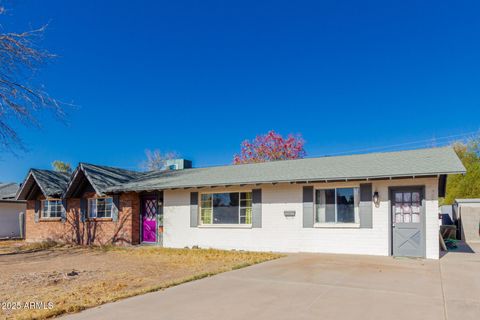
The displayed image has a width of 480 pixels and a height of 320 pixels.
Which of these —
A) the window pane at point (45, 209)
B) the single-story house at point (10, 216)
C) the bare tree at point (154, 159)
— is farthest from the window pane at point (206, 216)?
the bare tree at point (154, 159)

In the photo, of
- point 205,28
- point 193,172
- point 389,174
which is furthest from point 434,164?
point 205,28

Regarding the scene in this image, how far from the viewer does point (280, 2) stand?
15.2 m

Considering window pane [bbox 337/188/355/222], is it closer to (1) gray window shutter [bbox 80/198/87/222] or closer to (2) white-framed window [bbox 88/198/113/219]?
(2) white-framed window [bbox 88/198/113/219]

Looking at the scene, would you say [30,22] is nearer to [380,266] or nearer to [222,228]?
[222,228]

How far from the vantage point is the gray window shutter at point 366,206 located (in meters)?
11.6

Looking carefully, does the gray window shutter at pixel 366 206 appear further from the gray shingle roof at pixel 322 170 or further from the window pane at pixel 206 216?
the window pane at pixel 206 216

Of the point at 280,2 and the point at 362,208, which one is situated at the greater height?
the point at 280,2

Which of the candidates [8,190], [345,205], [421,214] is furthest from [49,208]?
[421,214]

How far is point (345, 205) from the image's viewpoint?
12.2 metres

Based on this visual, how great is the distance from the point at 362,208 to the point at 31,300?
904 centimetres

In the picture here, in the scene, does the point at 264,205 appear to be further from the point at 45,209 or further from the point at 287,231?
the point at 45,209

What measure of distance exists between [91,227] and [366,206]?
1206 centimetres

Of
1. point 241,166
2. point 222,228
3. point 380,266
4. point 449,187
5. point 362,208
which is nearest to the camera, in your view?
point 380,266

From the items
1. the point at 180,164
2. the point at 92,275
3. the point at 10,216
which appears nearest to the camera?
the point at 92,275
